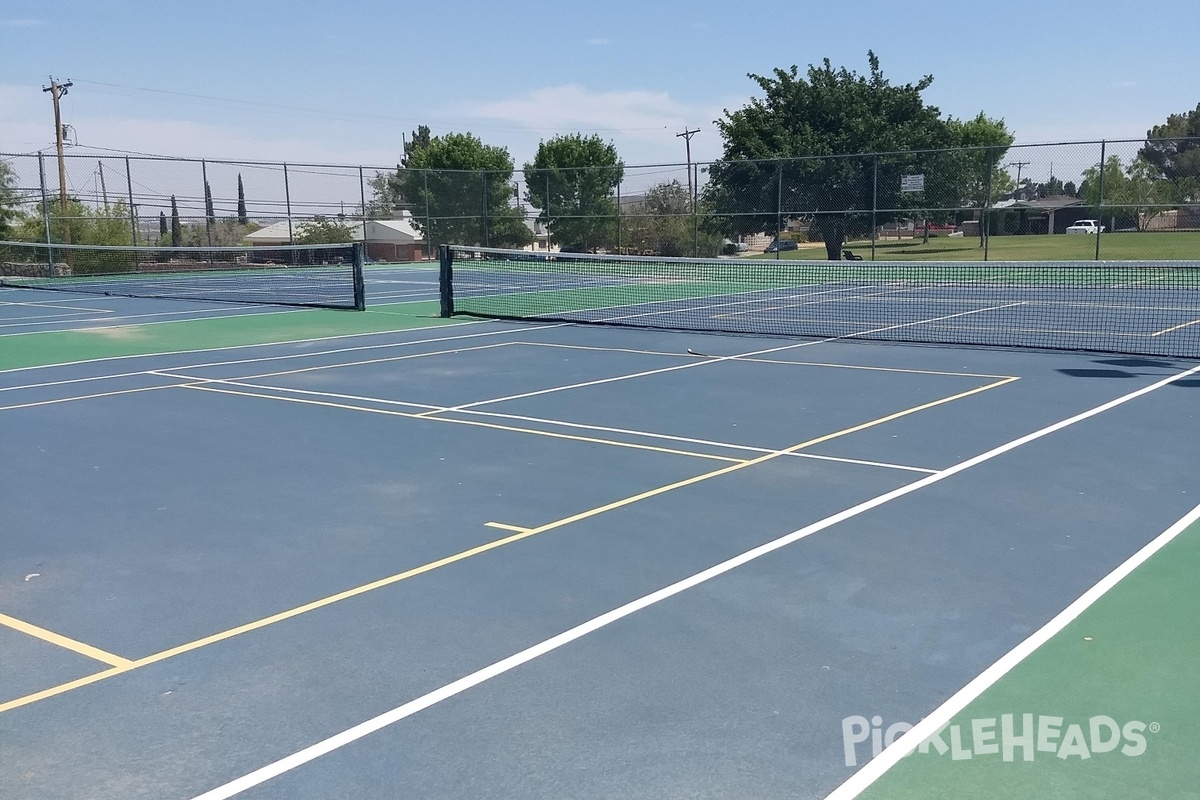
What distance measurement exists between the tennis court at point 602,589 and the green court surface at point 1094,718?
0.02 meters

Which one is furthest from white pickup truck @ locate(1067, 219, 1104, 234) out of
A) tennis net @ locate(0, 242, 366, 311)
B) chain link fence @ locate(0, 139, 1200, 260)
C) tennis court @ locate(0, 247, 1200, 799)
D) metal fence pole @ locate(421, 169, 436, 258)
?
tennis court @ locate(0, 247, 1200, 799)

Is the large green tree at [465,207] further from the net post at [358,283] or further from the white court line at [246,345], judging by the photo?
the white court line at [246,345]

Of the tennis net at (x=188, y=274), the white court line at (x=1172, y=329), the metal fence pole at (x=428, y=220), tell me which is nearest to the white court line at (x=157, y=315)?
the tennis net at (x=188, y=274)

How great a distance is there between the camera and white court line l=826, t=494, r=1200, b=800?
4.14 m

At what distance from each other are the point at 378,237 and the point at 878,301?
5393 cm

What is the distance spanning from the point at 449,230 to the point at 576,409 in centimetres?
3816

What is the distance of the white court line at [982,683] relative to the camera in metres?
4.14

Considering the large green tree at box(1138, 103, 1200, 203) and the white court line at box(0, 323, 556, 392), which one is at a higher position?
the large green tree at box(1138, 103, 1200, 203)

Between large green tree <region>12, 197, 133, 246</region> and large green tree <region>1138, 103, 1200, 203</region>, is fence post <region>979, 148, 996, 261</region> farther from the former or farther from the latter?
large green tree <region>12, 197, 133, 246</region>

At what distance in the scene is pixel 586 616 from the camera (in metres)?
5.84

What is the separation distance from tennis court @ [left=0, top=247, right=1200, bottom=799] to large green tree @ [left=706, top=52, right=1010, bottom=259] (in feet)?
78.9

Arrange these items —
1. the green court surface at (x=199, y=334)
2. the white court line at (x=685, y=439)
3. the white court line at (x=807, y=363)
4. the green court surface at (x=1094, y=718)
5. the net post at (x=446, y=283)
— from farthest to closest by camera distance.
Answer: the net post at (x=446, y=283)
the green court surface at (x=199, y=334)
the white court line at (x=807, y=363)
the white court line at (x=685, y=439)
the green court surface at (x=1094, y=718)

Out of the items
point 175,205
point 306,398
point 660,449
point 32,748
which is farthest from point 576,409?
point 175,205

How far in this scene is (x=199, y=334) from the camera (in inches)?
782
